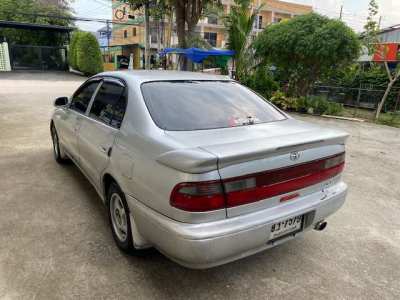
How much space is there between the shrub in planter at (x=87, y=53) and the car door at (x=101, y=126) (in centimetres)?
2228

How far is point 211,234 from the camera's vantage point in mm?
1923

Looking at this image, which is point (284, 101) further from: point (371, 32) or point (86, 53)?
point (86, 53)

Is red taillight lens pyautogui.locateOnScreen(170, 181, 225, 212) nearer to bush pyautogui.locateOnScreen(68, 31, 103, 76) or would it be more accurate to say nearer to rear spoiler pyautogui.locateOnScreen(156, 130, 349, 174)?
rear spoiler pyautogui.locateOnScreen(156, 130, 349, 174)

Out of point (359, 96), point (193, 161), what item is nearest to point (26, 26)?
point (359, 96)

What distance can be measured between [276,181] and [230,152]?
45 cm

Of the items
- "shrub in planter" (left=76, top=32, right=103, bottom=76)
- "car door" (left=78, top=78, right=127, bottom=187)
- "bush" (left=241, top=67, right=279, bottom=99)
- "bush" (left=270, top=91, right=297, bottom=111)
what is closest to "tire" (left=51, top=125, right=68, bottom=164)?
"car door" (left=78, top=78, right=127, bottom=187)

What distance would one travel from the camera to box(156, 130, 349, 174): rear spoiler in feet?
6.18

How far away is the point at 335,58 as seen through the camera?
428 inches

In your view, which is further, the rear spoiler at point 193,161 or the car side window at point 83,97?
the car side window at point 83,97

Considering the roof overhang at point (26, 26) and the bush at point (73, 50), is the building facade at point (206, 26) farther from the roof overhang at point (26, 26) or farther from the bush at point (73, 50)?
the roof overhang at point (26, 26)

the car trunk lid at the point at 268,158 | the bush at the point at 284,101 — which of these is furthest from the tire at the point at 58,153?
Answer: the bush at the point at 284,101

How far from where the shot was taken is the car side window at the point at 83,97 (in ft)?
11.9

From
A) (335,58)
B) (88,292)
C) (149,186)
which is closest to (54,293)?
(88,292)

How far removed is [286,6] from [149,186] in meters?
56.0
